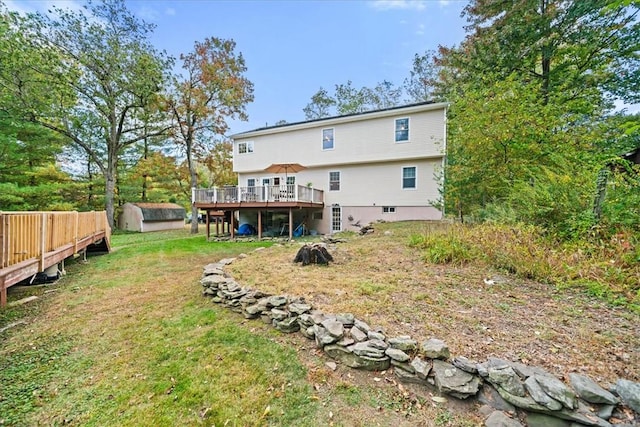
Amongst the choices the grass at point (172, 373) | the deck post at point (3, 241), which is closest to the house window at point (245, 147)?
the deck post at point (3, 241)

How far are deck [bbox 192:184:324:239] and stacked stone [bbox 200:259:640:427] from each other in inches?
359

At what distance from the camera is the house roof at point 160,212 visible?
1909cm

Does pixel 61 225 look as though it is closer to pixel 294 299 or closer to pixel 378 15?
pixel 294 299

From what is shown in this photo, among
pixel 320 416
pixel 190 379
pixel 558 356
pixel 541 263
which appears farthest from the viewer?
pixel 541 263

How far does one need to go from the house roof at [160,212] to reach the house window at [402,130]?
18.2 m

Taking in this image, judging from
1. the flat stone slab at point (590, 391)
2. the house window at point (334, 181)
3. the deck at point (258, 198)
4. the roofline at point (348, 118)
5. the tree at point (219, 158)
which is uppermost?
the roofline at point (348, 118)

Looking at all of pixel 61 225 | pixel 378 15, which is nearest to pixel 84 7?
pixel 61 225

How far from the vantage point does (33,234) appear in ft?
16.3

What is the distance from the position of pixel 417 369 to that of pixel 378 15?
16.3 metres

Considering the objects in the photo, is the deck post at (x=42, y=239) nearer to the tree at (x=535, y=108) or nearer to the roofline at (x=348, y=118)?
the tree at (x=535, y=108)

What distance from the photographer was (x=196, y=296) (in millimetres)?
4855

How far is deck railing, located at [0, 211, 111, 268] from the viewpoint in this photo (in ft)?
13.9

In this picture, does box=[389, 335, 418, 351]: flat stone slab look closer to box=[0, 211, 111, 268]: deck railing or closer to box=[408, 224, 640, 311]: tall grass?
box=[408, 224, 640, 311]: tall grass

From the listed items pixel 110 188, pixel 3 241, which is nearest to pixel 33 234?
pixel 3 241
